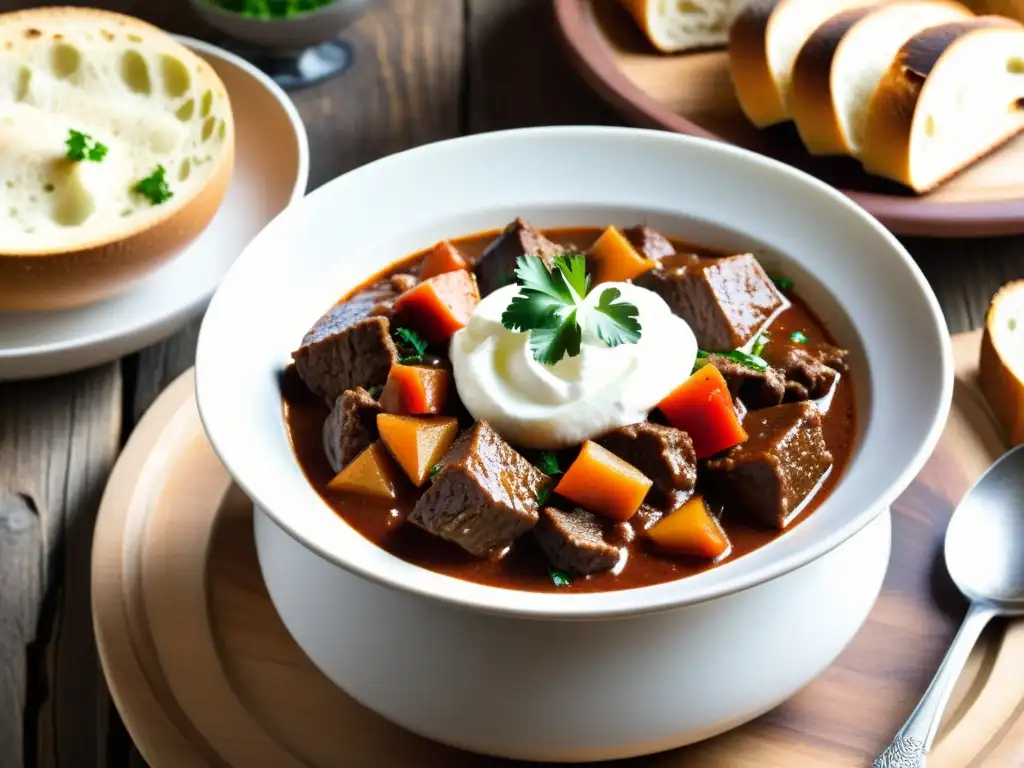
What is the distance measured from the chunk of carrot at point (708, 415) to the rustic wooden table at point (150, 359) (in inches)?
57.8

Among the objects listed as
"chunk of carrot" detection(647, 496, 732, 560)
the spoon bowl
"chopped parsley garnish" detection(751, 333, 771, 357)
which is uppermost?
"chopped parsley garnish" detection(751, 333, 771, 357)

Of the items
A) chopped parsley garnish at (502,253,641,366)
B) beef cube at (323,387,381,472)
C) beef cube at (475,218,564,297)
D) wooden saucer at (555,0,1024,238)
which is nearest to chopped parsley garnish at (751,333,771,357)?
chopped parsley garnish at (502,253,641,366)

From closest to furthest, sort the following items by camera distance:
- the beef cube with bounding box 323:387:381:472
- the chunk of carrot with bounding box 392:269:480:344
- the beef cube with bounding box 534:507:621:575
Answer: the beef cube with bounding box 534:507:621:575
the beef cube with bounding box 323:387:381:472
the chunk of carrot with bounding box 392:269:480:344

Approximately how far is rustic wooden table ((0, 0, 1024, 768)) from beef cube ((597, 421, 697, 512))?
1343 millimetres

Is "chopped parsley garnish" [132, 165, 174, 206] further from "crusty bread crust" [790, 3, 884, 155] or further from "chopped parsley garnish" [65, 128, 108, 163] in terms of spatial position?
"crusty bread crust" [790, 3, 884, 155]

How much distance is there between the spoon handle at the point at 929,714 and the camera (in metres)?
2.22

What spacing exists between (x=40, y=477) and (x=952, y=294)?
274cm

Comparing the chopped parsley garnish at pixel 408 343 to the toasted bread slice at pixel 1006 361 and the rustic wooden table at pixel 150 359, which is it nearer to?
the rustic wooden table at pixel 150 359

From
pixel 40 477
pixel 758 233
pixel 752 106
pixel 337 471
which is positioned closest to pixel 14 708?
pixel 40 477

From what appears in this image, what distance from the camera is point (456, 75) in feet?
14.6

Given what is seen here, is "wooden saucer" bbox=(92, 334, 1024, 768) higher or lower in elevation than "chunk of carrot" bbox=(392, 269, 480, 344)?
lower

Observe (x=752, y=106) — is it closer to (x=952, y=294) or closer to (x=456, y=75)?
(x=952, y=294)

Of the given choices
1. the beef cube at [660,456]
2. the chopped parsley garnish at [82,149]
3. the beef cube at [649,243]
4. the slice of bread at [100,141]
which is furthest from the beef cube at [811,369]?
the chopped parsley garnish at [82,149]

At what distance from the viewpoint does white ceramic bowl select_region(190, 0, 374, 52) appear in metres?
4.19
